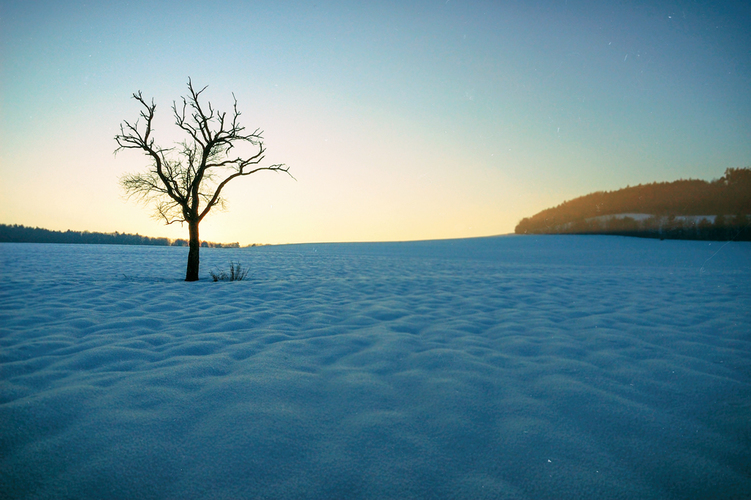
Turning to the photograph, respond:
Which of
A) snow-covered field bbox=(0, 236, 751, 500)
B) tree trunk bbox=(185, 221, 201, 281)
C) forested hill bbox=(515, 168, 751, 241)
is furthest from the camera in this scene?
forested hill bbox=(515, 168, 751, 241)

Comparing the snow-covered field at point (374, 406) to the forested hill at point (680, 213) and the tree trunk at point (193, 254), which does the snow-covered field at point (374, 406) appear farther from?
the forested hill at point (680, 213)

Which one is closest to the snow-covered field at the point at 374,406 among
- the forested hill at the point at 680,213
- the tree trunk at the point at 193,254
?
the tree trunk at the point at 193,254

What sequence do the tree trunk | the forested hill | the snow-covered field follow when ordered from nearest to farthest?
1. the snow-covered field
2. the tree trunk
3. the forested hill

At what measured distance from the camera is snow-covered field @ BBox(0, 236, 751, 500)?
1.73 metres

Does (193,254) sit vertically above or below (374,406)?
above

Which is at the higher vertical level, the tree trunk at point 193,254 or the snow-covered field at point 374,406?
the tree trunk at point 193,254

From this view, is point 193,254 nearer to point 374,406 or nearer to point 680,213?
point 374,406

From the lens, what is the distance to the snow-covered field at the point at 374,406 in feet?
5.66

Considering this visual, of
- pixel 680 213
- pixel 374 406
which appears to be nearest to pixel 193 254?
pixel 374 406

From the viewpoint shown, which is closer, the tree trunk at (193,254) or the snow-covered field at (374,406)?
the snow-covered field at (374,406)

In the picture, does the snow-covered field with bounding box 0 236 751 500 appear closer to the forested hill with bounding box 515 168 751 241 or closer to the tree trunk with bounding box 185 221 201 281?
the tree trunk with bounding box 185 221 201 281

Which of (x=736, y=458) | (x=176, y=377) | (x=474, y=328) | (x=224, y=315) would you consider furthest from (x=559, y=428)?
(x=224, y=315)

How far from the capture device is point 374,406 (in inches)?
96.8

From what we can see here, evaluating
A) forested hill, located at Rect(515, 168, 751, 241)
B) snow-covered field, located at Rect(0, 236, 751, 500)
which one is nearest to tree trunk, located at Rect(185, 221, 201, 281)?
snow-covered field, located at Rect(0, 236, 751, 500)
